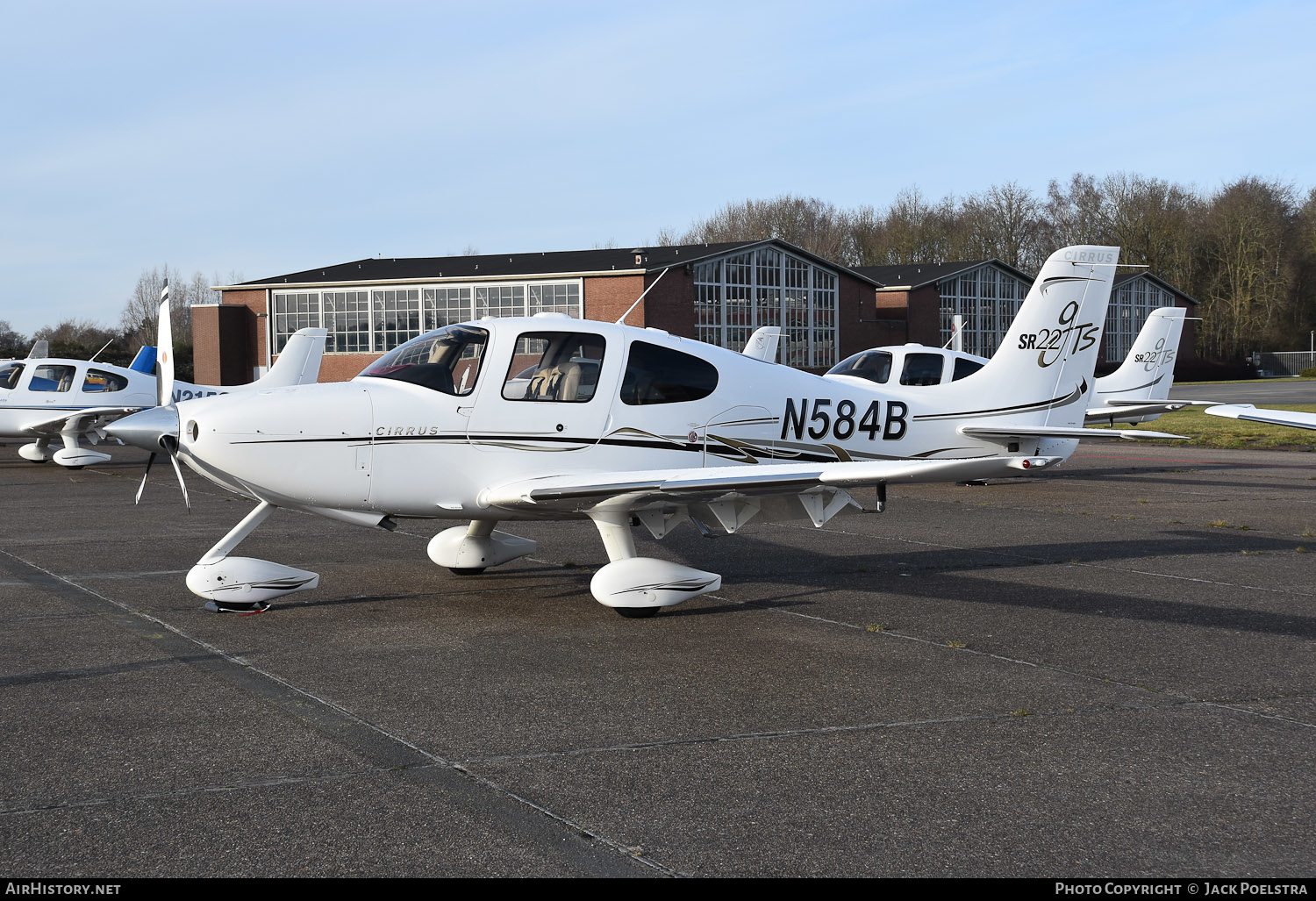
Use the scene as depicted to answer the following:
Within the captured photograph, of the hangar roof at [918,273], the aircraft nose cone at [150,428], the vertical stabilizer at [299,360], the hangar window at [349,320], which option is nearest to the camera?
the aircraft nose cone at [150,428]

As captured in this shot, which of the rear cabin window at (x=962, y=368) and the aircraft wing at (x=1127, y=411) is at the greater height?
the rear cabin window at (x=962, y=368)

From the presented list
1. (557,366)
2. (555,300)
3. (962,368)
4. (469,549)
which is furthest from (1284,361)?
(557,366)

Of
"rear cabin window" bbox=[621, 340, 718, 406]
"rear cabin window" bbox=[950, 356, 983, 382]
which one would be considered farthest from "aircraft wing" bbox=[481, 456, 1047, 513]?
"rear cabin window" bbox=[950, 356, 983, 382]

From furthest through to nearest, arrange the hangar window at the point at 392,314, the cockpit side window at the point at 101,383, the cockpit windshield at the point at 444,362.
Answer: the hangar window at the point at 392,314
the cockpit side window at the point at 101,383
the cockpit windshield at the point at 444,362

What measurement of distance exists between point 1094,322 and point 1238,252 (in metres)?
76.6

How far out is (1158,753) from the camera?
4988 mm

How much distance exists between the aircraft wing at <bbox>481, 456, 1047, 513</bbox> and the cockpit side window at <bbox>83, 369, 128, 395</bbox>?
1870 cm

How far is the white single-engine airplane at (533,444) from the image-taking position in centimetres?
785

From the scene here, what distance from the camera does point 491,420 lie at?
8297 mm

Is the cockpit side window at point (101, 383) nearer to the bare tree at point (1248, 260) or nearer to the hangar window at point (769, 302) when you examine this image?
the hangar window at point (769, 302)

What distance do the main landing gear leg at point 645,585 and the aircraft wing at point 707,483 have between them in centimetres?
46

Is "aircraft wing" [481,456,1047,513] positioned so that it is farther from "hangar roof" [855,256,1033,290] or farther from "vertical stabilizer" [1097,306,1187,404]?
"hangar roof" [855,256,1033,290]

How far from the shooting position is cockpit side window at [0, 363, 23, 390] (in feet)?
77.0

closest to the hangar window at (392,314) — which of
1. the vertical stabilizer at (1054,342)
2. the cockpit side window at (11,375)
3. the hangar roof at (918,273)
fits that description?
the hangar roof at (918,273)
